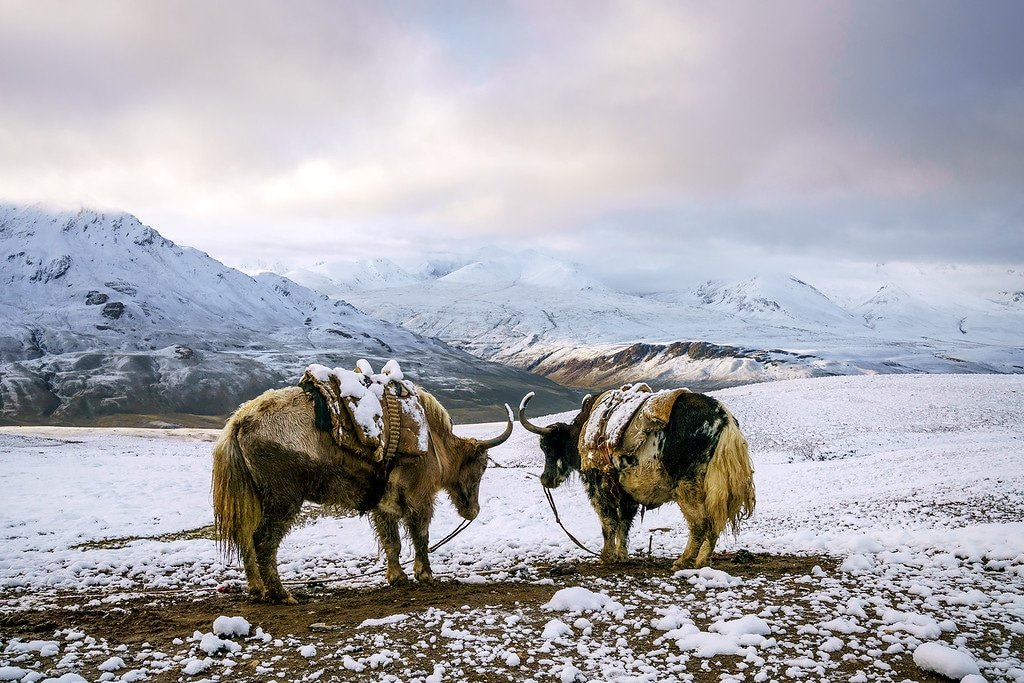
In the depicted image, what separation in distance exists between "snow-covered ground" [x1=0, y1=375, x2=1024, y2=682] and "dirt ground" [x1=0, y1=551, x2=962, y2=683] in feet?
0.10

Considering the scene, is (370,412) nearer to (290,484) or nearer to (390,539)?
(290,484)

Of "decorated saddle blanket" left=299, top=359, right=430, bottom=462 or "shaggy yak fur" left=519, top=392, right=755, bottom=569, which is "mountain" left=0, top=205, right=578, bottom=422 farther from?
"decorated saddle blanket" left=299, top=359, right=430, bottom=462

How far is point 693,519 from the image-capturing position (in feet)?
24.8

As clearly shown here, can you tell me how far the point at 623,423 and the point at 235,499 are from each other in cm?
444

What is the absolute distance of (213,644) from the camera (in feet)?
14.7

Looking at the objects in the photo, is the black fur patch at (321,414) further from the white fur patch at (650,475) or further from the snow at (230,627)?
the white fur patch at (650,475)

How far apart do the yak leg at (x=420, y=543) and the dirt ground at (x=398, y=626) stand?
0.15 metres

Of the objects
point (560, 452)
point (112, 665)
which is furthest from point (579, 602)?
point (560, 452)

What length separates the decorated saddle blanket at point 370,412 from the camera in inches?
265

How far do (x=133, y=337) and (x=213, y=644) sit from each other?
14243 centimetres

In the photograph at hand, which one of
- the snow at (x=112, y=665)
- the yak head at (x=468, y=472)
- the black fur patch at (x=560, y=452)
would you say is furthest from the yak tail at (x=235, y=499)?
the black fur patch at (x=560, y=452)

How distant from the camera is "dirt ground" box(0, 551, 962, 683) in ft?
13.5

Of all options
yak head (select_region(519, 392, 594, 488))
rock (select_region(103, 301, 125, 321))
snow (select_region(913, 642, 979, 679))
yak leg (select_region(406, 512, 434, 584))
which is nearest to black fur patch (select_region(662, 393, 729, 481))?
yak head (select_region(519, 392, 594, 488))

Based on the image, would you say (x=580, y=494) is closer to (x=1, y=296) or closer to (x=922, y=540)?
(x=922, y=540)
